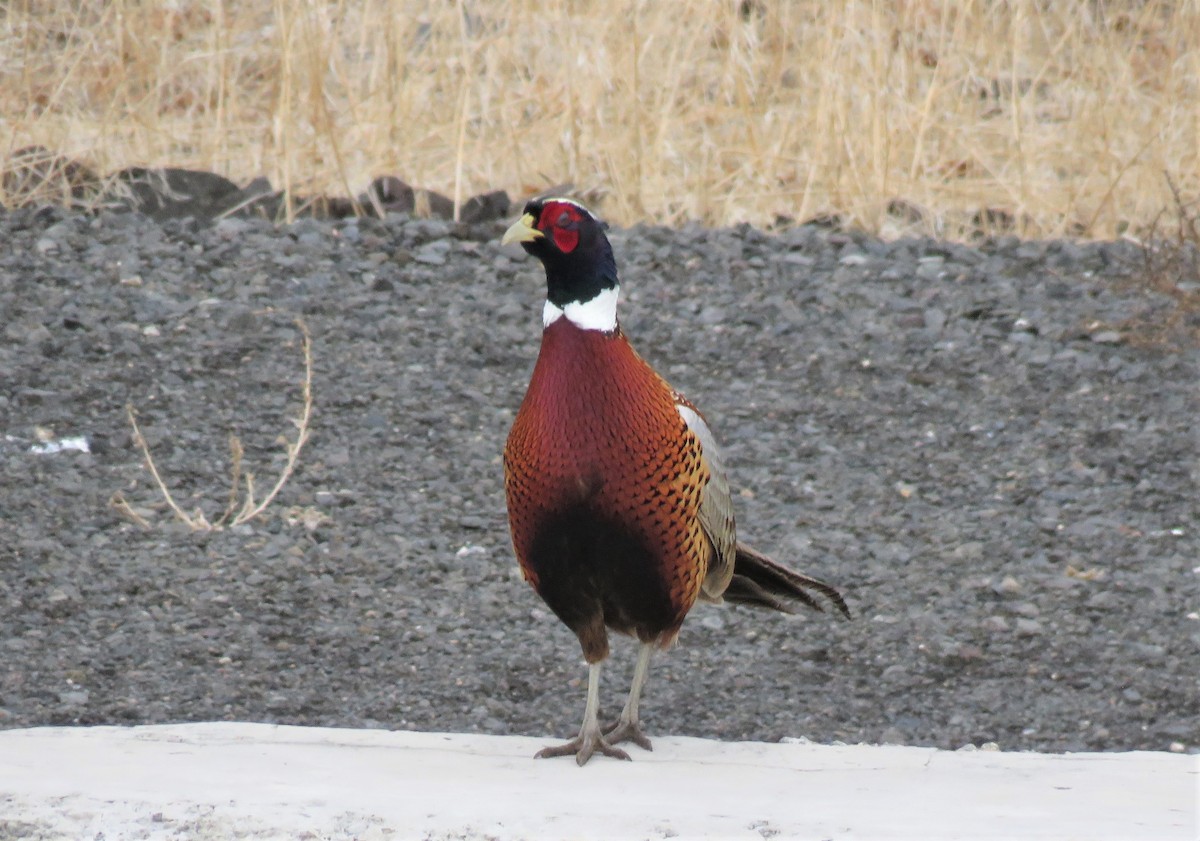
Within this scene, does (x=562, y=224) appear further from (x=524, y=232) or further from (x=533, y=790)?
(x=533, y=790)

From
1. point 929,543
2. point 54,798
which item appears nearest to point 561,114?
point 929,543

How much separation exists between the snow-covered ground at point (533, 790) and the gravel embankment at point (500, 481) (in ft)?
1.26

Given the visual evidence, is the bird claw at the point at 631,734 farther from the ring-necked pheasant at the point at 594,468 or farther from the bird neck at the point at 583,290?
the bird neck at the point at 583,290

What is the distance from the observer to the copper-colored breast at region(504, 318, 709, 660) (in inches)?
129

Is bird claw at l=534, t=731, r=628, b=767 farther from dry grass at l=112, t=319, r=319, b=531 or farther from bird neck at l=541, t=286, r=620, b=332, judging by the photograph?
dry grass at l=112, t=319, r=319, b=531

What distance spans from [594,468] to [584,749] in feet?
2.14

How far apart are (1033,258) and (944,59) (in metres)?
1.45

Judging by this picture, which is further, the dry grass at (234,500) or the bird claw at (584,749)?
the dry grass at (234,500)

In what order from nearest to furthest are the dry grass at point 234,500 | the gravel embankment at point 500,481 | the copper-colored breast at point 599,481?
the copper-colored breast at point 599,481 < the gravel embankment at point 500,481 < the dry grass at point 234,500

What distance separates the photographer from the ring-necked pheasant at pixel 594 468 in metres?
3.29

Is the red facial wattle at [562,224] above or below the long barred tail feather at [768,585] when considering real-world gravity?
above

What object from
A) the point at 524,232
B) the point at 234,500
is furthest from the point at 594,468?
the point at 234,500

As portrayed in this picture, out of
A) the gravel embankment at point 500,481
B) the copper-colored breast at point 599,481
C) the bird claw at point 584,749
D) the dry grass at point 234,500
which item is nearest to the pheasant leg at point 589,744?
the bird claw at point 584,749

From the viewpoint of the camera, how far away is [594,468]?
10.7 ft
